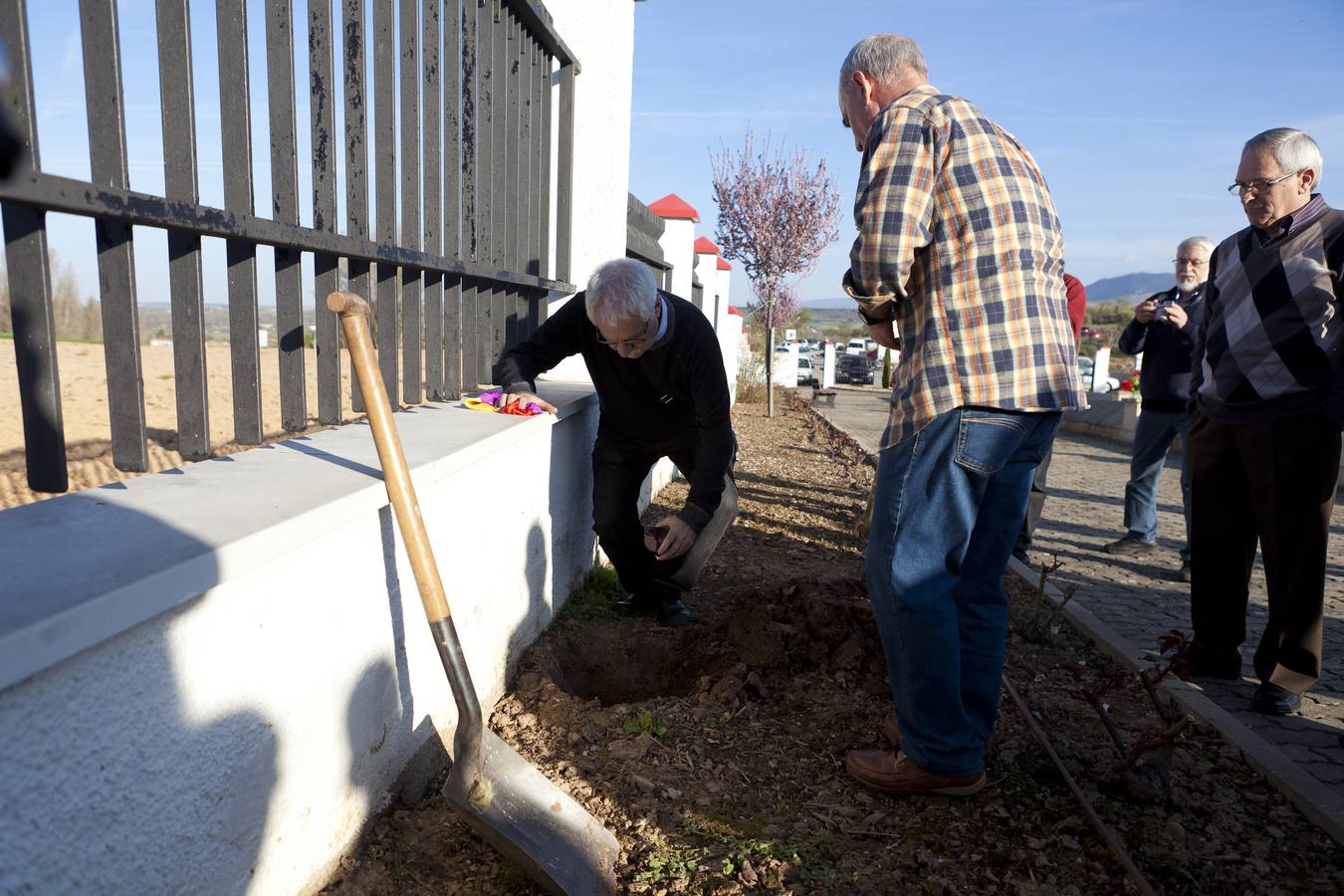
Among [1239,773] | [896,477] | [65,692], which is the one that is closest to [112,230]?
[65,692]

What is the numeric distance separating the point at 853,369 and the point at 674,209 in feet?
64.3

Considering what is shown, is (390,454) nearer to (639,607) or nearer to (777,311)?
(639,607)

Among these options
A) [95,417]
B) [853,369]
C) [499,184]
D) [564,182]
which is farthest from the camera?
[853,369]

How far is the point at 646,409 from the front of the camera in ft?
12.8

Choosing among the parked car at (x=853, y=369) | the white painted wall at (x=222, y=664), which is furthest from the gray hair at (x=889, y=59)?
the parked car at (x=853, y=369)

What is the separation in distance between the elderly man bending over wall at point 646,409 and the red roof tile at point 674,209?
766 centimetres

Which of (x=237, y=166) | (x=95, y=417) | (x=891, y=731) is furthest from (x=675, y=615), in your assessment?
(x=95, y=417)

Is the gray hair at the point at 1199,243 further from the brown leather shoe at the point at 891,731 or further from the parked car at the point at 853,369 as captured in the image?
the parked car at the point at 853,369

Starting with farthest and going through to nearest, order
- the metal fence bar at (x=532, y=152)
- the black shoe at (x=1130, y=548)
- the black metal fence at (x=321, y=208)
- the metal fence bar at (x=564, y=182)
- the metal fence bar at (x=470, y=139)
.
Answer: the black shoe at (x=1130, y=548) → the metal fence bar at (x=564, y=182) → the metal fence bar at (x=532, y=152) → the metal fence bar at (x=470, y=139) → the black metal fence at (x=321, y=208)

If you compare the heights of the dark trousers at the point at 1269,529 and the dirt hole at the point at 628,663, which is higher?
the dark trousers at the point at 1269,529

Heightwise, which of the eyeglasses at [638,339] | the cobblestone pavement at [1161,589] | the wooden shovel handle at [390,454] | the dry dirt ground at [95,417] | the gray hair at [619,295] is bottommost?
the cobblestone pavement at [1161,589]

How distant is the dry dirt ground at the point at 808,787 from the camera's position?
7.27 feet

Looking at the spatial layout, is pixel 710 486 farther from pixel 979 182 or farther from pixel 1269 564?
pixel 1269 564

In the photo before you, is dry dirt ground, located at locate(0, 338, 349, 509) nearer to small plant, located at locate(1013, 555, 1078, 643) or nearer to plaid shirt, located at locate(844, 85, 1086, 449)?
plaid shirt, located at locate(844, 85, 1086, 449)
